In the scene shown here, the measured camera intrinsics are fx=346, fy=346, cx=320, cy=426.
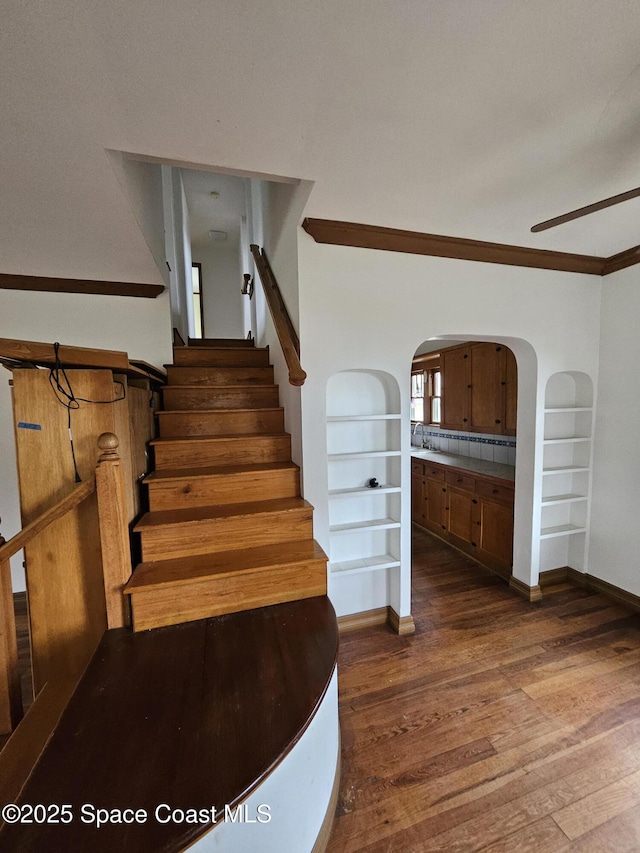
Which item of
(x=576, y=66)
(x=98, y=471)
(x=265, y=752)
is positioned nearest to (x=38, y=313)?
(x=98, y=471)

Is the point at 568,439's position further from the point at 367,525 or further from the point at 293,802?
the point at 293,802

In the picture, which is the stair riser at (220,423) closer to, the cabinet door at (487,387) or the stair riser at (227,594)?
the stair riser at (227,594)

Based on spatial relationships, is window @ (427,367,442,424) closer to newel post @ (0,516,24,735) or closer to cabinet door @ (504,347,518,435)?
cabinet door @ (504,347,518,435)

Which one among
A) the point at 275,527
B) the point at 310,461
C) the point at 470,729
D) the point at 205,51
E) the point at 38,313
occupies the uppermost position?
the point at 205,51

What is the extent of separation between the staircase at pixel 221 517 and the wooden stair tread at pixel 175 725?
13 centimetres

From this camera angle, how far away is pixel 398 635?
93.6 inches

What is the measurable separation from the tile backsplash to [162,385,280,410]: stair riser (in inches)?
93.6

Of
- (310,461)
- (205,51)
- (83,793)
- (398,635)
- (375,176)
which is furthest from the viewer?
(398,635)

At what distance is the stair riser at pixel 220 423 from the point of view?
2.41 meters

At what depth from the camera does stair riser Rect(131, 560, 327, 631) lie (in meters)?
1.44

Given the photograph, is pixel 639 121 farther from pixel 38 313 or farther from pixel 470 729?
pixel 38 313

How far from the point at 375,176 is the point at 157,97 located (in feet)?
3.09

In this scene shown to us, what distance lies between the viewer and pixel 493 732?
5.55 ft

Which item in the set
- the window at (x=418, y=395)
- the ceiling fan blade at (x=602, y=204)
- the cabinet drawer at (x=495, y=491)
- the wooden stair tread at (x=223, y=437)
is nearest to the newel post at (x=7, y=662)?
the wooden stair tread at (x=223, y=437)
